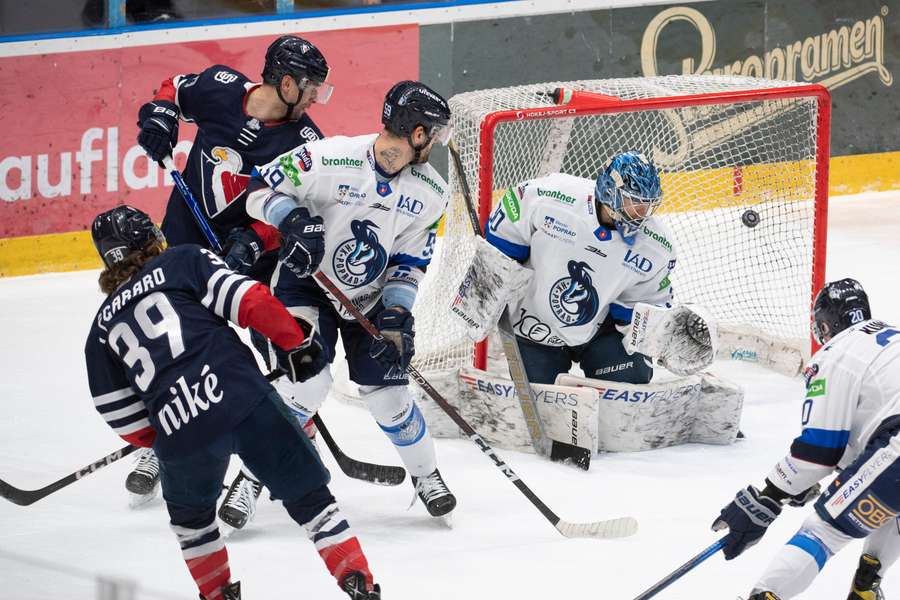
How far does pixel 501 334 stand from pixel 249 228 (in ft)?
3.15

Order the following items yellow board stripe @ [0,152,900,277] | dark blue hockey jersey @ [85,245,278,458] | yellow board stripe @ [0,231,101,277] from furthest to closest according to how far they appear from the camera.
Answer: yellow board stripe @ [0,231,101,277] → yellow board stripe @ [0,152,900,277] → dark blue hockey jersey @ [85,245,278,458]

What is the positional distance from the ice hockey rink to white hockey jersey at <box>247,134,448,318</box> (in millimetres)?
691

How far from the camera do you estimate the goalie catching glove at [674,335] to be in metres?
4.15

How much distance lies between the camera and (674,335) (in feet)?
13.7

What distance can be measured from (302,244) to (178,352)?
2.57 ft

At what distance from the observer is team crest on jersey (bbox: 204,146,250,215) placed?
13.2ft

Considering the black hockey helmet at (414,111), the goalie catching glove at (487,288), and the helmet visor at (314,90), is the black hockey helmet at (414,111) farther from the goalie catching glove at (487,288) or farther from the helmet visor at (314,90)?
the goalie catching glove at (487,288)

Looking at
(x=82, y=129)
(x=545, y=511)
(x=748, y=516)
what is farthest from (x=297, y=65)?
(x=82, y=129)

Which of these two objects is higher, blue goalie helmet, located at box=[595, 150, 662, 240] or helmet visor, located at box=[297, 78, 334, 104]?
helmet visor, located at box=[297, 78, 334, 104]

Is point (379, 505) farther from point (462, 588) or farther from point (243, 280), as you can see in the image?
point (243, 280)

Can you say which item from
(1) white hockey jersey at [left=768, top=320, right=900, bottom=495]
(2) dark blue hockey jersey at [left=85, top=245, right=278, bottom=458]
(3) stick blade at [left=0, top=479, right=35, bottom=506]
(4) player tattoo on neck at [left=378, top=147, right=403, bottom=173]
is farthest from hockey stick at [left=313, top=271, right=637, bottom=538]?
(3) stick blade at [left=0, top=479, right=35, bottom=506]

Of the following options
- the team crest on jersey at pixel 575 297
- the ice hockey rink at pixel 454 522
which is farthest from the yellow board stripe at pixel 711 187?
the team crest on jersey at pixel 575 297

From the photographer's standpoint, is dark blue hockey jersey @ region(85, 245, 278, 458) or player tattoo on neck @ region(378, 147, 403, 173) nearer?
dark blue hockey jersey @ region(85, 245, 278, 458)

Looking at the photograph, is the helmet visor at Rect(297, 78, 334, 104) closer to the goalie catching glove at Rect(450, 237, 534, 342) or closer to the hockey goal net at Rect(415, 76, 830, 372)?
the goalie catching glove at Rect(450, 237, 534, 342)
